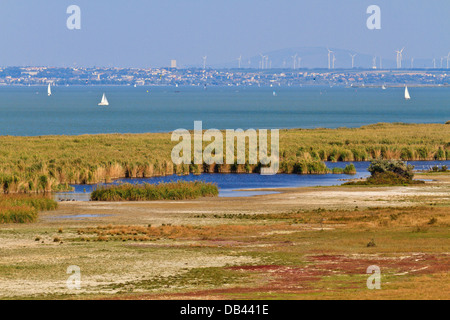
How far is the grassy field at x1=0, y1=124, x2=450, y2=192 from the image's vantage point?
7069 centimetres

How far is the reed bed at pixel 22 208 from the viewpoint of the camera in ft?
150

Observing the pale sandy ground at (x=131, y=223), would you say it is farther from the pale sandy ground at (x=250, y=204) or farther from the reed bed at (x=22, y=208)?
the reed bed at (x=22, y=208)

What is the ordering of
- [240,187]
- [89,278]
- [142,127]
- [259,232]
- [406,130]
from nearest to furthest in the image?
[89,278], [259,232], [240,187], [406,130], [142,127]

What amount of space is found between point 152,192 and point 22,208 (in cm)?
1304

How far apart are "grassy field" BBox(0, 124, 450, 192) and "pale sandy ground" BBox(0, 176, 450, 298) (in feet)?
46.9

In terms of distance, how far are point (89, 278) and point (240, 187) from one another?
139 ft

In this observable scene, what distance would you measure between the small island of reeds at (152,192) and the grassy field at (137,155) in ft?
26.7

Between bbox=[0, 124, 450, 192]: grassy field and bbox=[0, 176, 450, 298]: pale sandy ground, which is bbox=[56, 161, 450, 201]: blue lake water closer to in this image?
bbox=[0, 124, 450, 192]: grassy field

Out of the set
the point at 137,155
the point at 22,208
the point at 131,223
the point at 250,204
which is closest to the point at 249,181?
the point at 137,155

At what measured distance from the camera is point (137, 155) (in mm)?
85312

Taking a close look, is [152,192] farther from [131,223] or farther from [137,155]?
[137,155]
